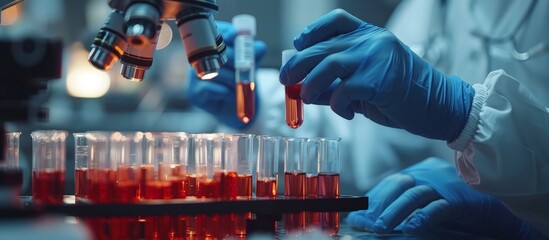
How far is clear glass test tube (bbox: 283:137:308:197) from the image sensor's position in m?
2.06

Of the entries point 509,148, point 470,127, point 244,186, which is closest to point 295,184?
point 244,186

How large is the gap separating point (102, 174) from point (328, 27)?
85cm

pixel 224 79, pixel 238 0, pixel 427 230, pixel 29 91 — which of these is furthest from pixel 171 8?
pixel 238 0

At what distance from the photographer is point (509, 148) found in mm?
2145

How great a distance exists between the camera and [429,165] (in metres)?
2.75

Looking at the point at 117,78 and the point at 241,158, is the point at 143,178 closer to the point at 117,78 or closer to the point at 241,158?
the point at 241,158

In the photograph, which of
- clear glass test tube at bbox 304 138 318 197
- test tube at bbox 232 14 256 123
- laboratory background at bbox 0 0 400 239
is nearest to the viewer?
clear glass test tube at bbox 304 138 318 197

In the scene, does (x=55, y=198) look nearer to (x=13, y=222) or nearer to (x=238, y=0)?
(x=13, y=222)

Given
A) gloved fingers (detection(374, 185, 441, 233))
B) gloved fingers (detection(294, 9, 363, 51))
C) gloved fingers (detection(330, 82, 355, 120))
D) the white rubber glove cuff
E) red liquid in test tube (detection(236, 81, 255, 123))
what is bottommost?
gloved fingers (detection(374, 185, 441, 233))

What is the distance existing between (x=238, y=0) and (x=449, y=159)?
2.17m

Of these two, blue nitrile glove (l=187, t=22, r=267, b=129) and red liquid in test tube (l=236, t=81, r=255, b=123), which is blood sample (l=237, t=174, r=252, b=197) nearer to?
red liquid in test tube (l=236, t=81, r=255, b=123)

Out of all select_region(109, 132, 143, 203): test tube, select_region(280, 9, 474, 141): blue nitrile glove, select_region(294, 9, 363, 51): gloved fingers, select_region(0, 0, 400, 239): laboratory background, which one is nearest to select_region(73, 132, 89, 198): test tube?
select_region(109, 132, 143, 203): test tube

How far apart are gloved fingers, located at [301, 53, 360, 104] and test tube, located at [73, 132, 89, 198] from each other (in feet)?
2.35

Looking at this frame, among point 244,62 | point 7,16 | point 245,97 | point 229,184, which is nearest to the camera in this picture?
point 229,184
